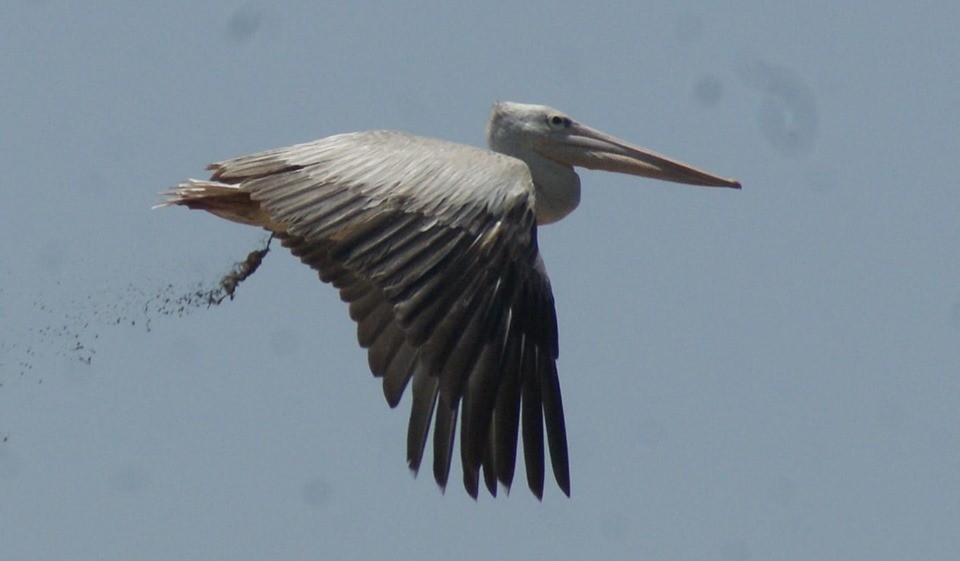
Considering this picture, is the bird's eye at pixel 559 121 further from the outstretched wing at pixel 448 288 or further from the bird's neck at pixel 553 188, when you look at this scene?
the outstretched wing at pixel 448 288

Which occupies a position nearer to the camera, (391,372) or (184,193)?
(391,372)

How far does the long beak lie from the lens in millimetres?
11680

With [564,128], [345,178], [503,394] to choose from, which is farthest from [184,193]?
[503,394]

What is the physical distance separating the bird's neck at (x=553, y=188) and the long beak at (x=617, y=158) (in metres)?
0.09

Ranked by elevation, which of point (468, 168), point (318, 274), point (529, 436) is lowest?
point (529, 436)

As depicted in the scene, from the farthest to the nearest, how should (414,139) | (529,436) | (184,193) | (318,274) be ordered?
(184,193) → (414,139) → (318,274) → (529,436)

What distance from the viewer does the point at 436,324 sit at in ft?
30.2

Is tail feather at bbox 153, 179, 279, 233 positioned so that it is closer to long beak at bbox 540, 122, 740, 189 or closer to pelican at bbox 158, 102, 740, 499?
pelican at bbox 158, 102, 740, 499

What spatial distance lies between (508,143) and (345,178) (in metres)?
1.69

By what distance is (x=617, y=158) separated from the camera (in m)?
11.8

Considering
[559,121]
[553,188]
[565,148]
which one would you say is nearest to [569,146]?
[565,148]

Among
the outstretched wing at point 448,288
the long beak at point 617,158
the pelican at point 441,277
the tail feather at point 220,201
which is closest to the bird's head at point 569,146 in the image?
the long beak at point 617,158

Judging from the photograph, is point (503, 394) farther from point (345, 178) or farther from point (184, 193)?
point (184, 193)

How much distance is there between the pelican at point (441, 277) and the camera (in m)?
9.13
